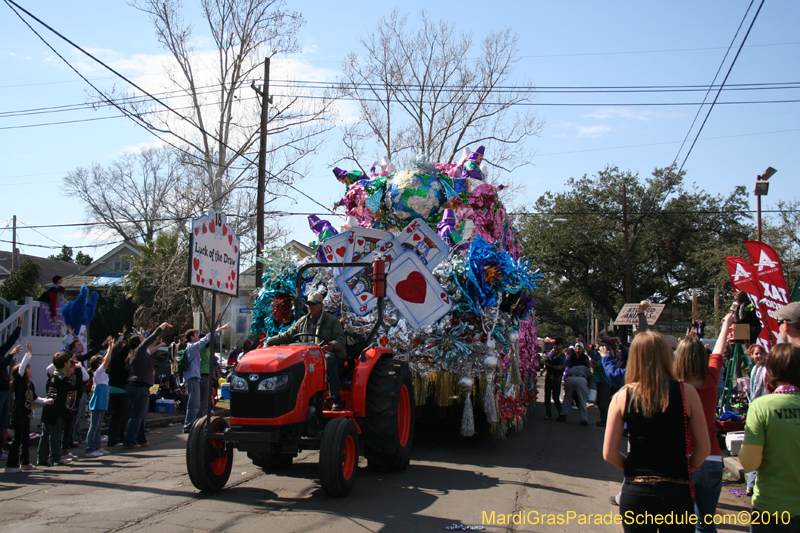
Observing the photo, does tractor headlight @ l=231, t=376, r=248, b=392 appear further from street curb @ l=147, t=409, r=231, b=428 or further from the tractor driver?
street curb @ l=147, t=409, r=231, b=428

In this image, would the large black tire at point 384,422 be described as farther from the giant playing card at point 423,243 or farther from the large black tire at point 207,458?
the giant playing card at point 423,243

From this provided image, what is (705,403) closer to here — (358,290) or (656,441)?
(656,441)

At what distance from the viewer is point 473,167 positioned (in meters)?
9.88

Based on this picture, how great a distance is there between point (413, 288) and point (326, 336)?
4.95 feet

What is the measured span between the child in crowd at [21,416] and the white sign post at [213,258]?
2.54 meters

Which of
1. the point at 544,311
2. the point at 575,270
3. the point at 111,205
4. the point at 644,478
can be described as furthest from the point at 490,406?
the point at 544,311

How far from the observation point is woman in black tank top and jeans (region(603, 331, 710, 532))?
2811 mm

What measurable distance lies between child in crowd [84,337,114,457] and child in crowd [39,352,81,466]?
1.88 feet

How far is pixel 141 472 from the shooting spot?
6.59 m

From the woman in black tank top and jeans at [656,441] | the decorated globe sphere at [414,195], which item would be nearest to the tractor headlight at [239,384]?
the woman in black tank top and jeans at [656,441]

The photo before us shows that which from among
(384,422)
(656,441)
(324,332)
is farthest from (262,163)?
(656,441)

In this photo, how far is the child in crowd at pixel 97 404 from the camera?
7.73 meters

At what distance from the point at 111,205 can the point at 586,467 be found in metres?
31.7

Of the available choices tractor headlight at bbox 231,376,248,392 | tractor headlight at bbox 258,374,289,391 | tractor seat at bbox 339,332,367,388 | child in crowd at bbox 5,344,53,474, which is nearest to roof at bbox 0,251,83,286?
child in crowd at bbox 5,344,53,474
